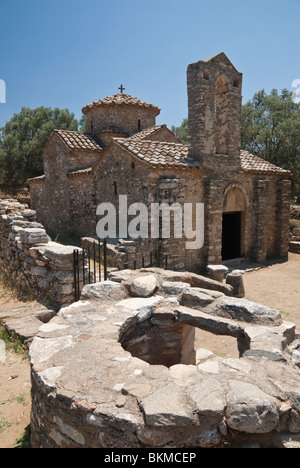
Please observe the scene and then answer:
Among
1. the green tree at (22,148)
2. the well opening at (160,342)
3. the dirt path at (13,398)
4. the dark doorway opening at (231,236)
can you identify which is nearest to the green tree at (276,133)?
the dark doorway opening at (231,236)

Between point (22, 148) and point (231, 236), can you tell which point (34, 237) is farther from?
point (22, 148)

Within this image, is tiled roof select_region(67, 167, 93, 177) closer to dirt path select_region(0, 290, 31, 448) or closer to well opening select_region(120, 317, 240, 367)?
dirt path select_region(0, 290, 31, 448)

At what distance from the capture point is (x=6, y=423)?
3.56 meters

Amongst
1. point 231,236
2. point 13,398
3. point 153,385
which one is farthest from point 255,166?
point 153,385

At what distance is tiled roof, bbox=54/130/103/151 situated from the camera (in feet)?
50.3

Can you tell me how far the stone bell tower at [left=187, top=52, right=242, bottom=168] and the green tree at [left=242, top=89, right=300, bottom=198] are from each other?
8.50 meters

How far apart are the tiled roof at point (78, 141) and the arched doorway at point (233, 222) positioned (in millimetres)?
7268

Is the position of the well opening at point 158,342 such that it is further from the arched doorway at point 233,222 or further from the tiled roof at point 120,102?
the tiled roof at point 120,102

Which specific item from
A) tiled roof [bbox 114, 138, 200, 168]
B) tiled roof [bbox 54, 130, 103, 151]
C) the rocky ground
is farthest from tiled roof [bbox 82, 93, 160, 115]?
the rocky ground

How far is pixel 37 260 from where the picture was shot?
21.6 ft

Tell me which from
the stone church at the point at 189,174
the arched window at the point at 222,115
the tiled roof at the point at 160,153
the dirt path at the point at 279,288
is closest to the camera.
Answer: the dirt path at the point at 279,288

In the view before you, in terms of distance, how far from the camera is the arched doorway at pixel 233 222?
488 inches

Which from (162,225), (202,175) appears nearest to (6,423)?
(162,225)
